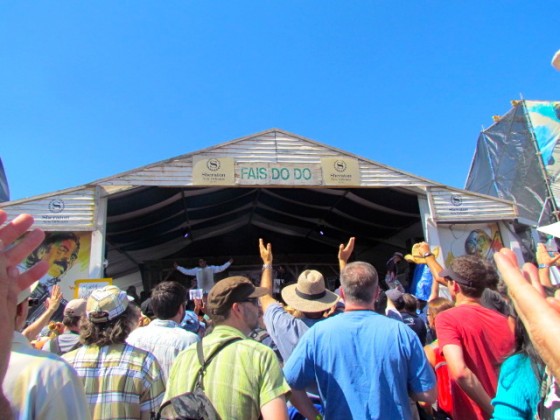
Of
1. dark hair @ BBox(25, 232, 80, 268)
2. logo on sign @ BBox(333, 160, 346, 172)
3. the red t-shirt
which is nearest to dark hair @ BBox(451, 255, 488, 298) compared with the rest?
the red t-shirt

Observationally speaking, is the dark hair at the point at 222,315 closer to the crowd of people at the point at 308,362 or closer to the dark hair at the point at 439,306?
the crowd of people at the point at 308,362

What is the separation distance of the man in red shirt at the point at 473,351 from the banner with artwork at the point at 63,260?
6.97m

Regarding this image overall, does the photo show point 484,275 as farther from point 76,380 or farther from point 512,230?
point 512,230

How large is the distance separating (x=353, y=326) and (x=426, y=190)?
25.3 ft

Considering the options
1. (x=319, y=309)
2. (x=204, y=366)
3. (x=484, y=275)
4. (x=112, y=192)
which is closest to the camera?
(x=204, y=366)

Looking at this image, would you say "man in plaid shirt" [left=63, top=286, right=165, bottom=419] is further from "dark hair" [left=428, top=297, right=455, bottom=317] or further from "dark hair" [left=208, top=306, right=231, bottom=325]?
"dark hair" [left=428, top=297, right=455, bottom=317]

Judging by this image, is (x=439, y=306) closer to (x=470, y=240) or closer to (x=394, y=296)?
(x=394, y=296)

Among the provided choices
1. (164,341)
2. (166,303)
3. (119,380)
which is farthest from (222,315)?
(166,303)

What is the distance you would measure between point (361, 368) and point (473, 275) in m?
1.07

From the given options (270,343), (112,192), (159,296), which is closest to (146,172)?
(112,192)

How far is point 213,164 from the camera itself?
27.7ft

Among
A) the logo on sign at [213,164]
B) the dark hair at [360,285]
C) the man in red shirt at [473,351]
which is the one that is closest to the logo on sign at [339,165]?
the logo on sign at [213,164]

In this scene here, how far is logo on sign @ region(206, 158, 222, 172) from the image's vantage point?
842cm

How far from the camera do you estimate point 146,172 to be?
8195mm
